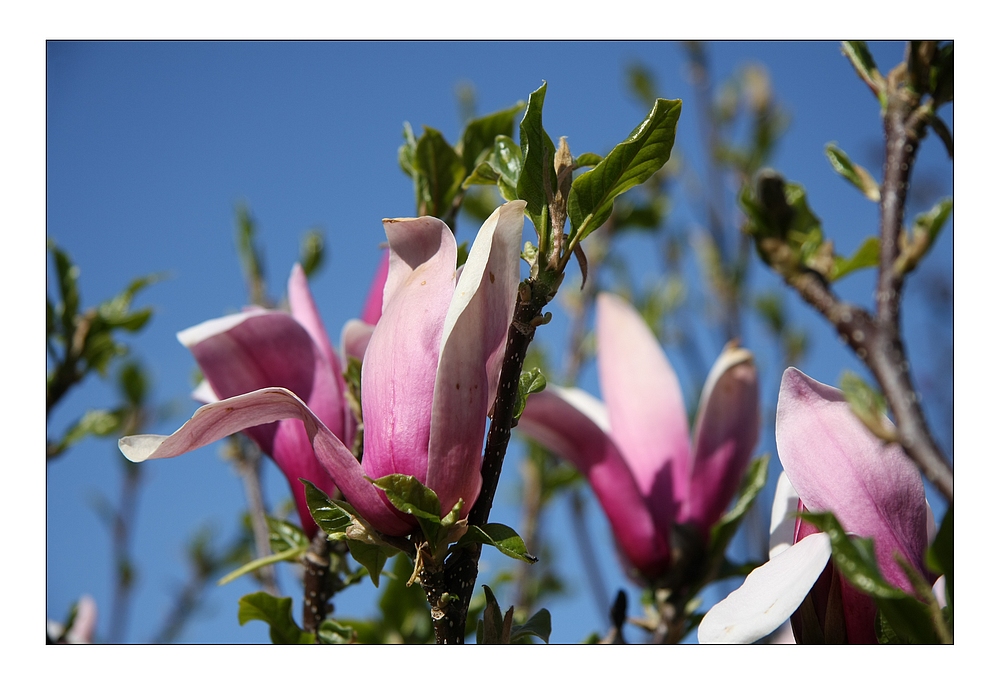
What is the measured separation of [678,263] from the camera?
2332mm

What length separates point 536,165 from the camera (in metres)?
0.62

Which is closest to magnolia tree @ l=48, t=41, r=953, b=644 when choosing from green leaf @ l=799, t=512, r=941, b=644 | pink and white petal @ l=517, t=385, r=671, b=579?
green leaf @ l=799, t=512, r=941, b=644

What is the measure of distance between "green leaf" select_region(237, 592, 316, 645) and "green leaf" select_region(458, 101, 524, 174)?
0.48 metres

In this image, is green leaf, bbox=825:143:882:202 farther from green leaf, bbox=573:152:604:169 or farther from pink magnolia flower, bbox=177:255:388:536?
pink magnolia flower, bbox=177:255:388:536

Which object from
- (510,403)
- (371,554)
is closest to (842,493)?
(510,403)

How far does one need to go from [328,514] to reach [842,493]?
376mm

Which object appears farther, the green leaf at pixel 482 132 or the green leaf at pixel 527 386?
the green leaf at pixel 482 132

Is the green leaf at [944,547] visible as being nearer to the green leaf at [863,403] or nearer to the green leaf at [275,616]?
the green leaf at [863,403]

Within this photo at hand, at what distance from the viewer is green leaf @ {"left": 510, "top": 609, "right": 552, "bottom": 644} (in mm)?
712

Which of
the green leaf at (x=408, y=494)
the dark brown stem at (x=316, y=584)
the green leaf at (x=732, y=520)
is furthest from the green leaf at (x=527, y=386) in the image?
the green leaf at (x=732, y=520)

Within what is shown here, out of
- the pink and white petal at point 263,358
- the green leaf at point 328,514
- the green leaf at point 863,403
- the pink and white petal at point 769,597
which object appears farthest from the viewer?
the pink and white petal at point 263,358

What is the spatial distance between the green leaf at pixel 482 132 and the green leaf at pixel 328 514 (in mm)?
413

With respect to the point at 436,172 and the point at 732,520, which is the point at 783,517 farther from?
the point at 436,172

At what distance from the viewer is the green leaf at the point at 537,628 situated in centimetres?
71
